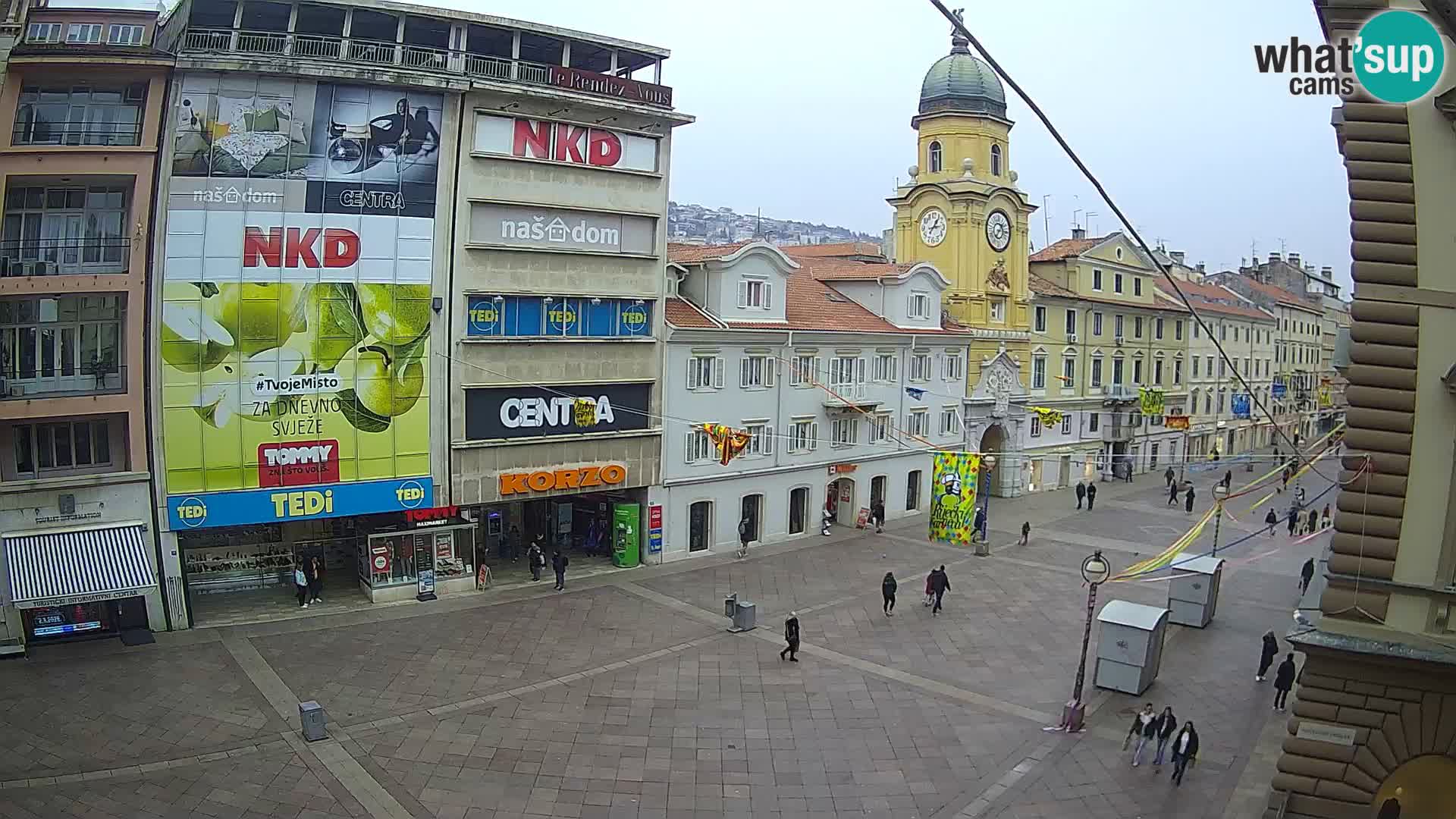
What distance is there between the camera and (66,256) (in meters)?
25.1

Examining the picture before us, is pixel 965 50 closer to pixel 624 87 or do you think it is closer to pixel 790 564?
pixel 624 87

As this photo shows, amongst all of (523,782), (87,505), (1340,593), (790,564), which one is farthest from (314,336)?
(1340,593)

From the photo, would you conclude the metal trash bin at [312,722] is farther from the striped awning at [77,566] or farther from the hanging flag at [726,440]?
the hanging flag at [726,440]

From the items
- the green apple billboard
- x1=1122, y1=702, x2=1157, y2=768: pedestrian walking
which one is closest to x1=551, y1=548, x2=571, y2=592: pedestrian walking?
the green apple billboard

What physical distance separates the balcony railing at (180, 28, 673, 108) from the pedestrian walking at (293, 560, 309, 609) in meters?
14.1

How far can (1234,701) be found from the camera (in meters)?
22.4

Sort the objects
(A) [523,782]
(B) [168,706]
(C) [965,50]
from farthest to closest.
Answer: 1. (C) [965,50]
2. (B) [168,706]
3. (A) [523,782]

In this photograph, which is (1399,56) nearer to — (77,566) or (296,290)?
(296,290)

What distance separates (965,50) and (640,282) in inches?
1076

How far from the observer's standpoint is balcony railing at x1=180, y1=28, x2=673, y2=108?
84.1ft

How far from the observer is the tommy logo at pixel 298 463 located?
2658 centimetres

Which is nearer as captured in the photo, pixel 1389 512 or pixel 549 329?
pixel 1389 512

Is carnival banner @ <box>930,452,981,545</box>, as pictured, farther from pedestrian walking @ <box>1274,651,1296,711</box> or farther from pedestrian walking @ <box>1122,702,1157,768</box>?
pedestrian walking @ <box>1122,702,1157,768</box>

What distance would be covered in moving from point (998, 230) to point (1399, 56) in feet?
119
